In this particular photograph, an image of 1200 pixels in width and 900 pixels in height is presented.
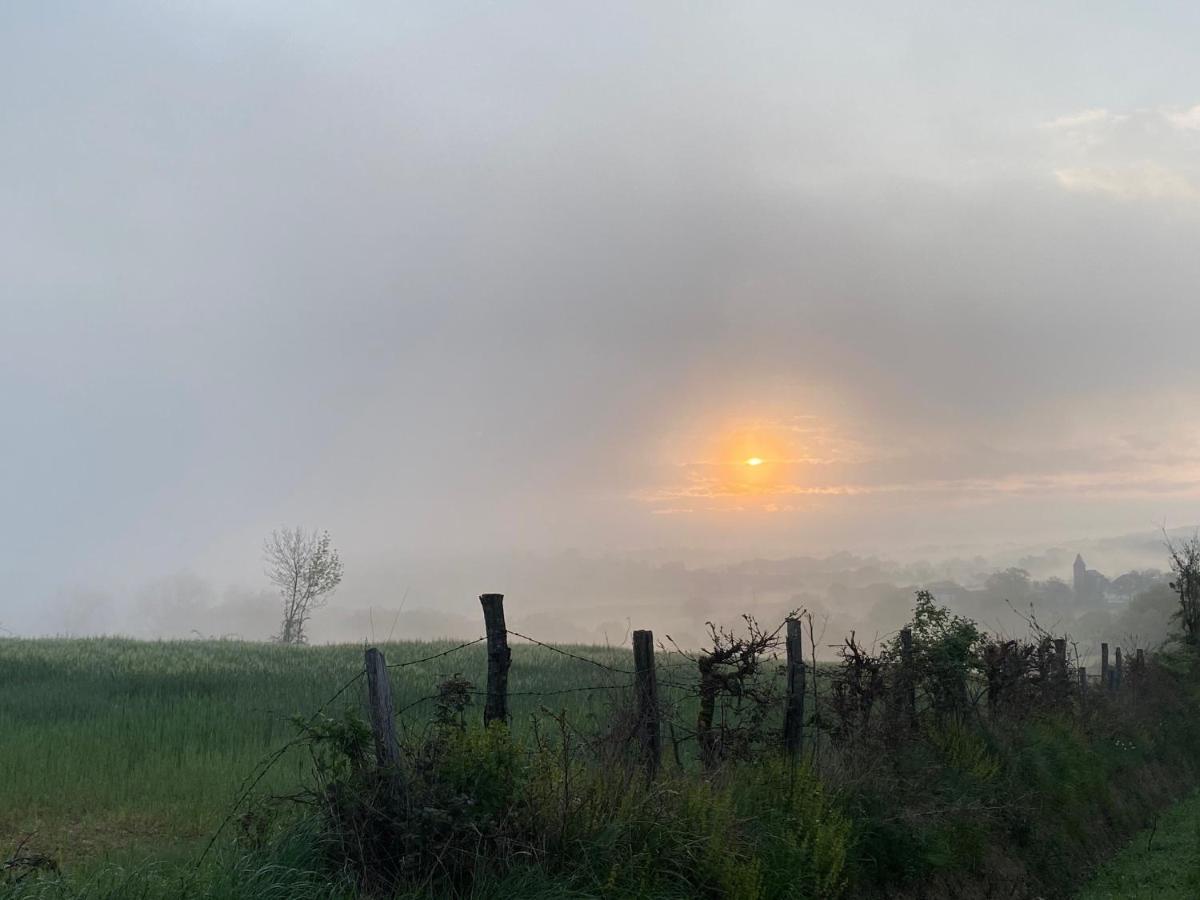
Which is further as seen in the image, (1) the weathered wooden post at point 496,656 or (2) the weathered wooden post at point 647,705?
(2) the weathered wooden post at point 647,705

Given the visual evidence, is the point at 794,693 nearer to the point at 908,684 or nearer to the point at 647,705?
the point at 647,705

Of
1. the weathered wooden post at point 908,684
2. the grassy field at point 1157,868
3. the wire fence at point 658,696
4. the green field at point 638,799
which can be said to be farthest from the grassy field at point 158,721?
the grassy field at point 1157,868

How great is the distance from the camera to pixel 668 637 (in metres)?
11.5

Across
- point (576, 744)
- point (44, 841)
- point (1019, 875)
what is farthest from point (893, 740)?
point (44, 841)

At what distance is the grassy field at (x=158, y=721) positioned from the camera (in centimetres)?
1088

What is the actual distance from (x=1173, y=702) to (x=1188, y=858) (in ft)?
46.3

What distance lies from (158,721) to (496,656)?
11.5 metres

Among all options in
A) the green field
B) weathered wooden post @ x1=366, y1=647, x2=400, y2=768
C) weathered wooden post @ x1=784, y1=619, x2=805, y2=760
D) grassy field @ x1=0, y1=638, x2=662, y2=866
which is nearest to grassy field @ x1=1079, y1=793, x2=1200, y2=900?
the green field

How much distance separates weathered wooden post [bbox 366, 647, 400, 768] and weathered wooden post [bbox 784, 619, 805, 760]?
5120mm

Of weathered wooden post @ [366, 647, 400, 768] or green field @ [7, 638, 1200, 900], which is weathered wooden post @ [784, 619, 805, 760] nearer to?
green field @ [7, 638, 1200, 900]

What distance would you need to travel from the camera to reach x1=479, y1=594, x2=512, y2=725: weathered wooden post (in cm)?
877

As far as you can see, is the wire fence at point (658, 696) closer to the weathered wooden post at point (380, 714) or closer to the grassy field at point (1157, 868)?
the weathered wooden post at point (380, 714)

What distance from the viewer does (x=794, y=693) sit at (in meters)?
11.3

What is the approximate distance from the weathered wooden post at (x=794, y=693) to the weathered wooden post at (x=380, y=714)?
16.8 feet
